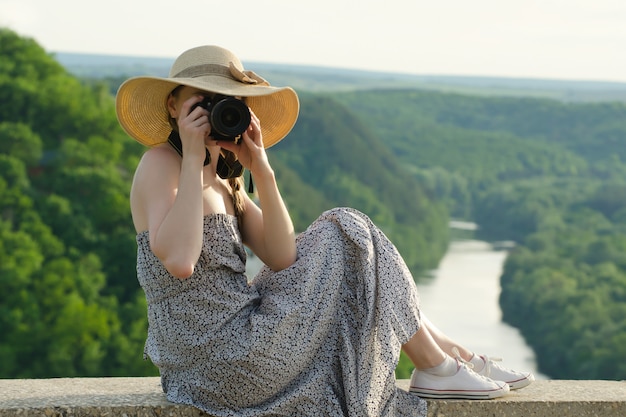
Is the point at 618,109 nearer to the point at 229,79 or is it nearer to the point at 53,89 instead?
the point at 53,89

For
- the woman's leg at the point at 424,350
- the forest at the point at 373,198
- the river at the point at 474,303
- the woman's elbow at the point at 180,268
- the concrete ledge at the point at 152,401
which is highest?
the woman's elbow at the point at 180,268

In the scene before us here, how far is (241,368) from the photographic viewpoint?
10.9 ft

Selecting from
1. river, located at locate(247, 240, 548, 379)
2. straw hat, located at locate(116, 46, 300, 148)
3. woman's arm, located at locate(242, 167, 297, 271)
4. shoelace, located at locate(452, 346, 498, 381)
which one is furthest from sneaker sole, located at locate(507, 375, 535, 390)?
river, located at locate(247, 240, 548, 379)

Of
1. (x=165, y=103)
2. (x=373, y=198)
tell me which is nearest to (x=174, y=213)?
(x=165, y=103)

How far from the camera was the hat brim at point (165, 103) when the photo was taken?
11.0 ft

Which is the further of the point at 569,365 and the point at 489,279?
the point at 489,279

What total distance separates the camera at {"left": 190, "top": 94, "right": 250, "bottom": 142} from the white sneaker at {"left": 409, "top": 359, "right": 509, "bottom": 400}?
3.49 ft

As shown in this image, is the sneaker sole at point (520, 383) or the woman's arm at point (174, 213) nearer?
the woman's arm at point (174, 213)

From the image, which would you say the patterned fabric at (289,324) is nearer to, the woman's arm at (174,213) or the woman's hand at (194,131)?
the woman's arm at (174,213)

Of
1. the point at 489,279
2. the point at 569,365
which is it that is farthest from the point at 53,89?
the point at 489,279

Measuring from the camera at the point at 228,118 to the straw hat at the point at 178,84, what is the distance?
50 mm

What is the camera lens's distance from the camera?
3.22 m

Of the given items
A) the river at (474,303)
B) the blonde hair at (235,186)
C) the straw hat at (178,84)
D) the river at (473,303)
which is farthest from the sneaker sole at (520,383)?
the river at (474,303)

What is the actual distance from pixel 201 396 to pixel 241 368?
0.18 metres
